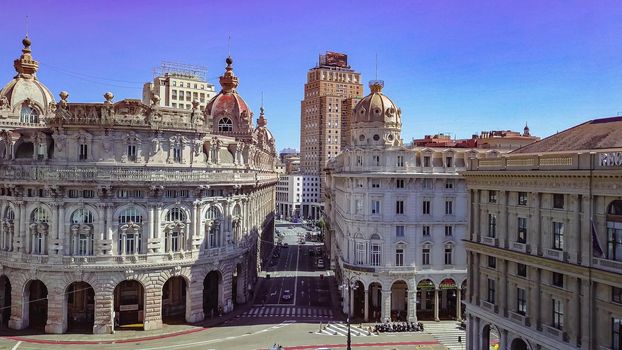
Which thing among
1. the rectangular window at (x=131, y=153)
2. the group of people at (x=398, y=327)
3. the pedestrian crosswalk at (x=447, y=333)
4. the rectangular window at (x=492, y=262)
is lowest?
the pedestrian crosswalk at (x=447, y=333)

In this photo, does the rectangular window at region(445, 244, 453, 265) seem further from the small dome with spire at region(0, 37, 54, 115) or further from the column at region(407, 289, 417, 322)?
the small dome with spire at region(0, 37, 54, 115)

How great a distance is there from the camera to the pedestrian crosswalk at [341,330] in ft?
228

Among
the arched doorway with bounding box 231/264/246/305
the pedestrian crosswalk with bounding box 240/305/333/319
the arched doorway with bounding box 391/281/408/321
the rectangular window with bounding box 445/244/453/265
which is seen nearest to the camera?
the rectangular window with bounding box 445/244/453/265

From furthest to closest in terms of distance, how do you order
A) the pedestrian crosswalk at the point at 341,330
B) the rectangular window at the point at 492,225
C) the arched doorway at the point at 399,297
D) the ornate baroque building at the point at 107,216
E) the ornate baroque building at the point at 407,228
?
the arched doorway at the point at 399,297 < the ornate baroque building at the point at 407,228 < the pedestrian crosswalk at the point at 341,330 < the ornate baroque building at the point at 107,216 < the rectangular window at the point at 492,225

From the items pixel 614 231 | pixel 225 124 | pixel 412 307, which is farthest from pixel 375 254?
pixel 225 124

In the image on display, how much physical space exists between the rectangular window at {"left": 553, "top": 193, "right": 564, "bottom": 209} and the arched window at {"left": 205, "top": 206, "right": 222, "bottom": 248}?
46.2 meters

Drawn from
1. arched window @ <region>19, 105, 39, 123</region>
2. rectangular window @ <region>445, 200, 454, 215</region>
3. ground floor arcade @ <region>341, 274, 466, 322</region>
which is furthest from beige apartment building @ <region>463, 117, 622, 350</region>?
arched window @ <region>19, 105, 39, 123</region>

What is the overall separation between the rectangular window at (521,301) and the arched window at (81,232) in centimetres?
4951

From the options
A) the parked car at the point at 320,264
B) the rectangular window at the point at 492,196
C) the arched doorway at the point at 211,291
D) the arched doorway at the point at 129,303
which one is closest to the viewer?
the rectangular window at the point at 492,196

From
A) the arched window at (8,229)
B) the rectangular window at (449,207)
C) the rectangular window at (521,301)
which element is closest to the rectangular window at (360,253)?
the rectangular window at (449,207)

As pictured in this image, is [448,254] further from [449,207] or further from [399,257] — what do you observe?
[399,257]

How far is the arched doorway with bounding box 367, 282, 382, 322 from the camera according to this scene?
7819cm

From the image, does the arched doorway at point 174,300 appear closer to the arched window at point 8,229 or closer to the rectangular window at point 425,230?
the arched window at point 8,229

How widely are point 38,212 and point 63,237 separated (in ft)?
16.4
